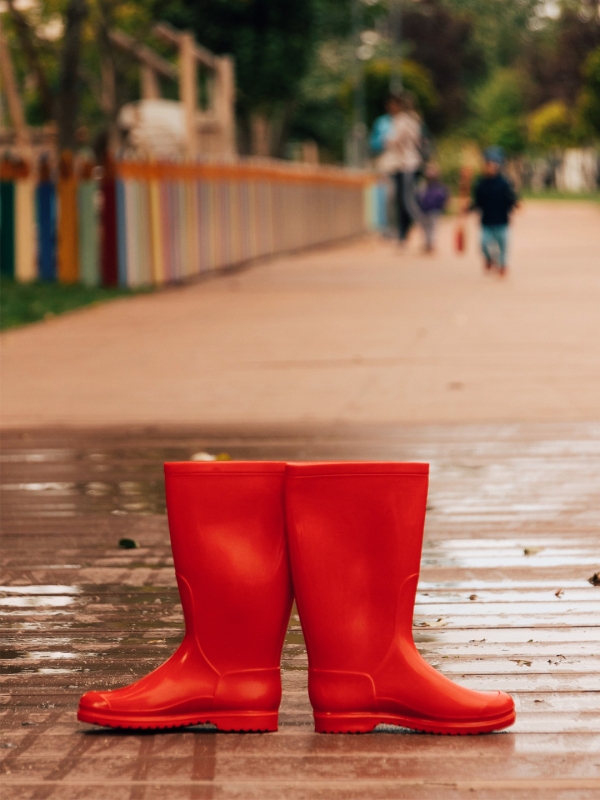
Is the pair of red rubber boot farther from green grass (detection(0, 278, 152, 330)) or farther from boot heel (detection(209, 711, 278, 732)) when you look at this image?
green grass (detection(0, 278, 152, 330))

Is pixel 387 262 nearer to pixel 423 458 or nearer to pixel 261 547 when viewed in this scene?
pixel 423 458

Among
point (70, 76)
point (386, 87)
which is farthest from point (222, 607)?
point (386, 87)

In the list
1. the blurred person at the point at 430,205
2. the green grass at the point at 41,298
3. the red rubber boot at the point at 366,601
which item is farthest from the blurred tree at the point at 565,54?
the red rubber boot at the point at 366,601

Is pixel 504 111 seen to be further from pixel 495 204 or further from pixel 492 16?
pixel 495 204

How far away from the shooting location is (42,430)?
24.6 ft

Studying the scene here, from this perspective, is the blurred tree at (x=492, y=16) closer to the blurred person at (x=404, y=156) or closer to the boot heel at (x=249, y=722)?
the blurred person at (x=404, y=156)

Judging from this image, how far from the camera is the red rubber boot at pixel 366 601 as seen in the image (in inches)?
122

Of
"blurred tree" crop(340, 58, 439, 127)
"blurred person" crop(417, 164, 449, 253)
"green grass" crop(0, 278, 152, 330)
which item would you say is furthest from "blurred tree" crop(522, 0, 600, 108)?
"green grass" crop(0, 278, 152, 330)

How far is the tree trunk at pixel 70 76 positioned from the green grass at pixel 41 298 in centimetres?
284

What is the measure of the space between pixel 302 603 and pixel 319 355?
24.1 ft

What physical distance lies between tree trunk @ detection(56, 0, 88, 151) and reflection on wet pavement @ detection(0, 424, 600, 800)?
11.9m

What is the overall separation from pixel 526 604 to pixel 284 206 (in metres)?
20.6

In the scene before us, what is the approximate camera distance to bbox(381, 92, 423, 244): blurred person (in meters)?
22.4

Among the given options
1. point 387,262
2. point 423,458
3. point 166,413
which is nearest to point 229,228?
point 387,262
